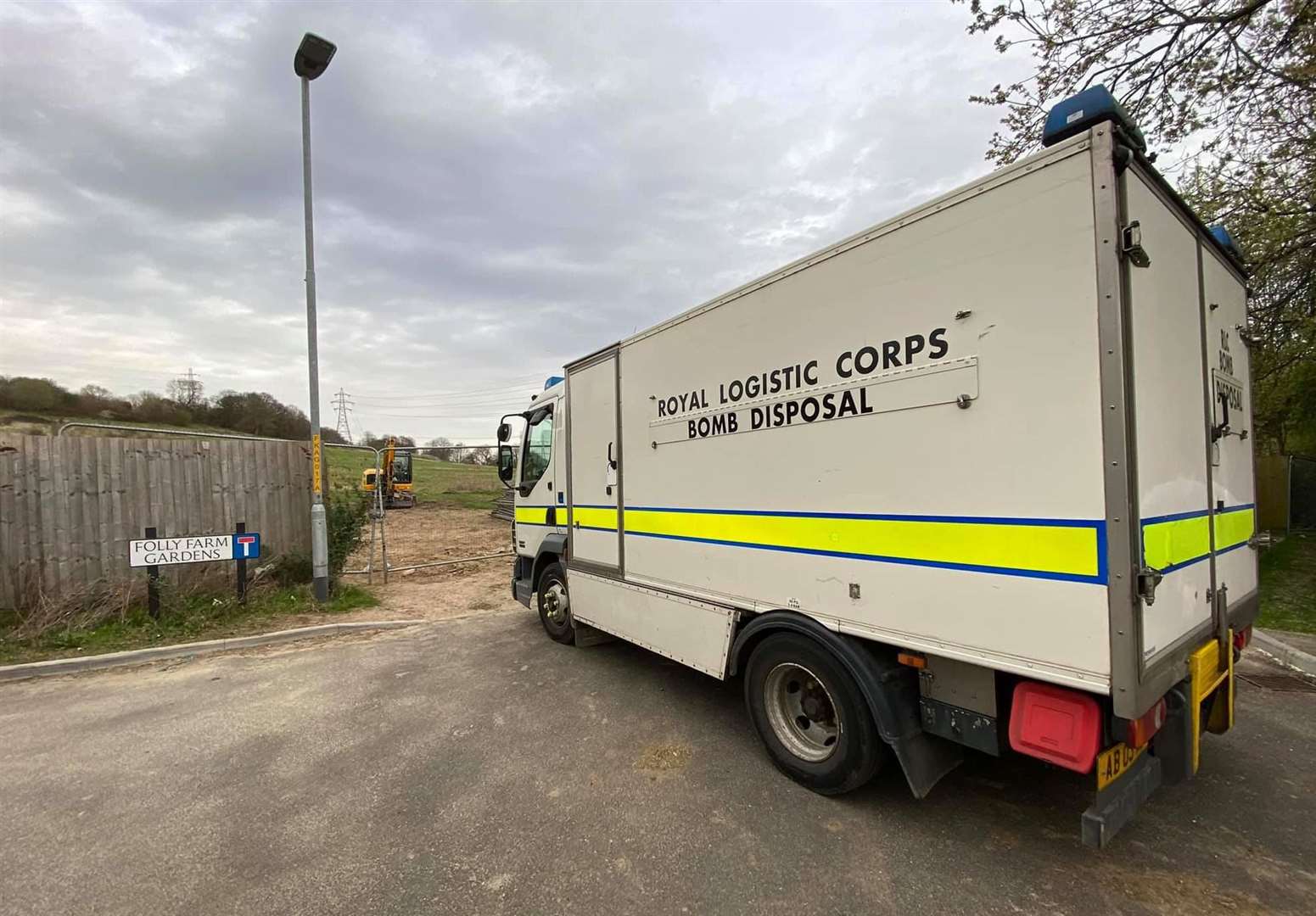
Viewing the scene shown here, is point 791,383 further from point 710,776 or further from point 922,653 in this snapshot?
point 710,776

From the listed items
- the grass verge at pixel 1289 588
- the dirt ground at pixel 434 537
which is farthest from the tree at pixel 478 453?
the grass verge at pixel 1289 588

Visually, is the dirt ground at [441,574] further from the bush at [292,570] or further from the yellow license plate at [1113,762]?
the yellow license plate at [1113,762]

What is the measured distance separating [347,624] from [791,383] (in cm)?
639

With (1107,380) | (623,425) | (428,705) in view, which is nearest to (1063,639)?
(1107,380)

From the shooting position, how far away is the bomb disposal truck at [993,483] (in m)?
2.20

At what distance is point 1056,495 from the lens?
2252mm

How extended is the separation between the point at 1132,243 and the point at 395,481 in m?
26.3

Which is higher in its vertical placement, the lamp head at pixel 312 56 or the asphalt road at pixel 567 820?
the lamp head at pixel 312 56

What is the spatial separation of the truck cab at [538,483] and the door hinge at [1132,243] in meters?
4.55

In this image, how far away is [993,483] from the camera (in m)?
2.44

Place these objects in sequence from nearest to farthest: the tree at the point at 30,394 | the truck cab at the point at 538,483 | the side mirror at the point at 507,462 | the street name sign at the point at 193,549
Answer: the truck cab at the point at 538,483 < the street name sign at the point at 193,549 < the side mirror at the point at 507,462 < the tree at the point at 30,394

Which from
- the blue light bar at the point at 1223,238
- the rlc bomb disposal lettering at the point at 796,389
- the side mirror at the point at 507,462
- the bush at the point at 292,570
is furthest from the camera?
the bush at the point at 292,570

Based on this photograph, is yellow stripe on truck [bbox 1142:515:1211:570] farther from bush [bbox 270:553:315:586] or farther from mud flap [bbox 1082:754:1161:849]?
bush [bbox 270:553:315:586]

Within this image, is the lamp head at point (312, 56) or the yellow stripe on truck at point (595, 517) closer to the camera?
the yellow stripe on truck at point (595, 517)
